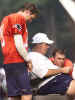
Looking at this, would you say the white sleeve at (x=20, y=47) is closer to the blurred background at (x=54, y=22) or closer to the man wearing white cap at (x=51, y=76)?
the man wearing white cap at (x=51, y=76)

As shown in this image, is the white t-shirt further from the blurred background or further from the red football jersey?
the blurred background

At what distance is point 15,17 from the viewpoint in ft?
9.41

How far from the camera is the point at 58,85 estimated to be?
289 cm

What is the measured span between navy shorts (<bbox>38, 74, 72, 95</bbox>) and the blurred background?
1619 mm

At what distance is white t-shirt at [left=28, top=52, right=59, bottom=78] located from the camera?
2.84m

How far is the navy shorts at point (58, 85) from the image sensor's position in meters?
2.86

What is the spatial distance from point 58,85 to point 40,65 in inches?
8.8

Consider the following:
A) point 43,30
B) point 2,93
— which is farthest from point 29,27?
point 2,93

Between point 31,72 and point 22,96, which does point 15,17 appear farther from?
point 22,96

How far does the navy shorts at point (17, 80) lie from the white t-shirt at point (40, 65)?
83mm

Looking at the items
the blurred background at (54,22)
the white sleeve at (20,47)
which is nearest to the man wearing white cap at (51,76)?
the white sleeve at (20,47)

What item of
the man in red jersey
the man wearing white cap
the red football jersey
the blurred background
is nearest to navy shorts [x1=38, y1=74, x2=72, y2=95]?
the man wearing white cap

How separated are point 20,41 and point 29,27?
1.73 meters

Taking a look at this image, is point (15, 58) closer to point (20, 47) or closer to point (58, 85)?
point (20, 47)
